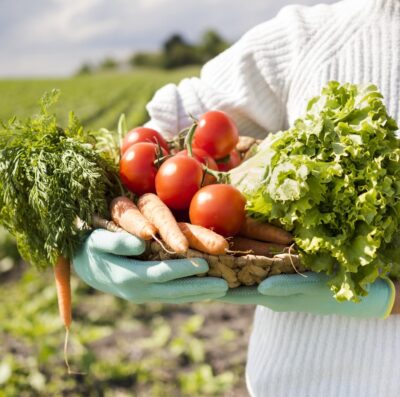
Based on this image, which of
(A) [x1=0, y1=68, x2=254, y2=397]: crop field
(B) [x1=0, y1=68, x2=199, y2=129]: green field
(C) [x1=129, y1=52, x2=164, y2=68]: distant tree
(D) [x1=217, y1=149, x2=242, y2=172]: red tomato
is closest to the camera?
(D) [x1=217, y1=149, x2=242, y2=172]: red tomato

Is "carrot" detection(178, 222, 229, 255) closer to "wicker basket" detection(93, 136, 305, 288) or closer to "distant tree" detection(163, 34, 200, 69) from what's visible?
"wicker basket" detection(93, 136, 305, 288)

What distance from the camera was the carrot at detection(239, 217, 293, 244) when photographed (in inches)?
66.4

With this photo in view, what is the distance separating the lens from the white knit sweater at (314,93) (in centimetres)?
188

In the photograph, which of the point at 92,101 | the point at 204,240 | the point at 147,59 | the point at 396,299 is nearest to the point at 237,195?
the point at 204,240

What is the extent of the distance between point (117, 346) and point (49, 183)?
247 centimetres

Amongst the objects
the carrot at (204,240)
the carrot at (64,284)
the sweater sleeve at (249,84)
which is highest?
the sweater sleeve at (249,84)

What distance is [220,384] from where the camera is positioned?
361 cm

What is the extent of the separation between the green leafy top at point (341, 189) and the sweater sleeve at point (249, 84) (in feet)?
0.95

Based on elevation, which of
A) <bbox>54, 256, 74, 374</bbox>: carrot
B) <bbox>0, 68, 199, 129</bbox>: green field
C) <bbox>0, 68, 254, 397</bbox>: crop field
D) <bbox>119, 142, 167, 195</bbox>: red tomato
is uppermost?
<bbox>119, 142, 167, 195</bbox>: red tomato

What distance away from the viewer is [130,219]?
1.74m

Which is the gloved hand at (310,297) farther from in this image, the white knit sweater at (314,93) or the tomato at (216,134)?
the tomato at (216,134)

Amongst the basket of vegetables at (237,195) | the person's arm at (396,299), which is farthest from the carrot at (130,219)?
the person's arm at (396,299)

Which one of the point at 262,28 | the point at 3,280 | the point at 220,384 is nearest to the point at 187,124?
the point at 262,28

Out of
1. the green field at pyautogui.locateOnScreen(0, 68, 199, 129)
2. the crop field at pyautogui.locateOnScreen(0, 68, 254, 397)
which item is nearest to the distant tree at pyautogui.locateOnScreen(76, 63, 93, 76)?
the green field at pyautogui.locateOnScreen(0, 68, 199, 129)
